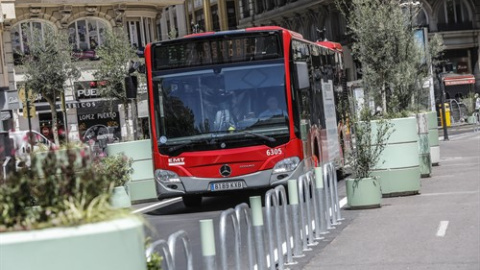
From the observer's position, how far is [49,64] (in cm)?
4381

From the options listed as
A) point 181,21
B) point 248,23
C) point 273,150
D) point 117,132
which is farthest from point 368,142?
point 181,21

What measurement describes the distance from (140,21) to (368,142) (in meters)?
37.3

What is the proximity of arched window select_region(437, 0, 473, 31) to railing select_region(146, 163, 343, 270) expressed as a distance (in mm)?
53004

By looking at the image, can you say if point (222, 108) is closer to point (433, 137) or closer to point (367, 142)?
point (367, 142)

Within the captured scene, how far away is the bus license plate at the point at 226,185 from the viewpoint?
16750 mm

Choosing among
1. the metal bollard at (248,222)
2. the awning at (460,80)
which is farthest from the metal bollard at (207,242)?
the awning at (460,80)

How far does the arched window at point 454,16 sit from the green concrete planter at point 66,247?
62.5 m

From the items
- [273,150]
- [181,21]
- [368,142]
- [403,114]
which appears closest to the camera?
[368,142]

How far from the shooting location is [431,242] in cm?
1095

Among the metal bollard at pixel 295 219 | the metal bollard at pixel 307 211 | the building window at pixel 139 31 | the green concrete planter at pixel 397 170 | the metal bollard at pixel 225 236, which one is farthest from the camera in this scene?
the building window at pixel 139 31

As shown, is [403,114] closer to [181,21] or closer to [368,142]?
[368,142]

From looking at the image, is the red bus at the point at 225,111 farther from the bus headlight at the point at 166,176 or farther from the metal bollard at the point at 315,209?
the metal bollard at the point at 315,209

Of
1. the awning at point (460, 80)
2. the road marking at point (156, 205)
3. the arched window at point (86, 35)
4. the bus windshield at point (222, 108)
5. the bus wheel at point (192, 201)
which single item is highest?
the arched window at point (86, 35)

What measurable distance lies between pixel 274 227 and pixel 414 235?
2126 millimetres
